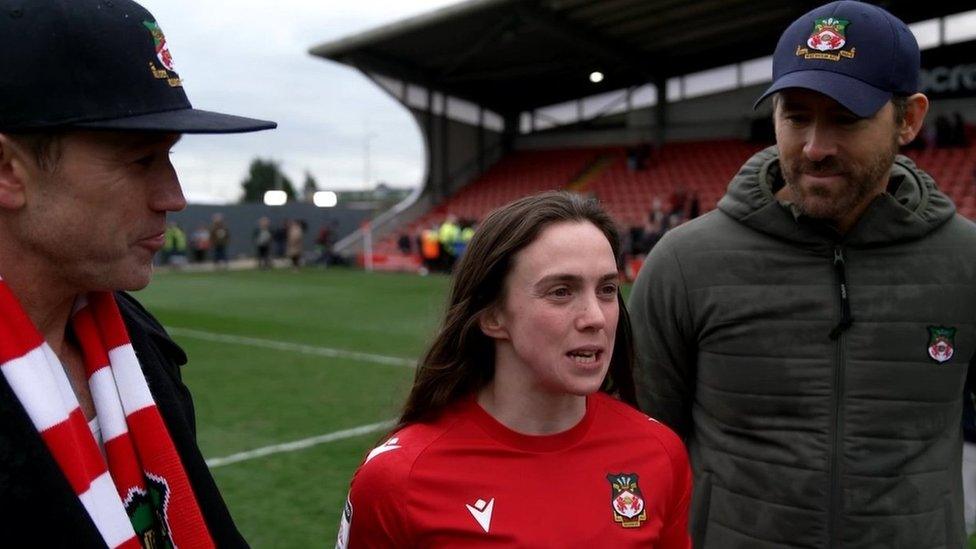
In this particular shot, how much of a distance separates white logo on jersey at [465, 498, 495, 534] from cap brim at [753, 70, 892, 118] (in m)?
1.22

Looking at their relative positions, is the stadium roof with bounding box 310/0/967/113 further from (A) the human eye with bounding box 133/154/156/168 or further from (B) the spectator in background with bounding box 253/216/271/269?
(A) the human eye with bounding box 133/154/156/168

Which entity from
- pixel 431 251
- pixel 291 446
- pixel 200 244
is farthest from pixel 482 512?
pixel 200 244

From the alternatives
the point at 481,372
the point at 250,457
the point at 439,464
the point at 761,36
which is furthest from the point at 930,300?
the point at 761,36

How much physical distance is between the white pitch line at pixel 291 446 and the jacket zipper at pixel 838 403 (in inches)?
157

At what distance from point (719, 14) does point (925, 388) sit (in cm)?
2195

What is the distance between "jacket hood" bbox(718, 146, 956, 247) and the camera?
2.14 meters

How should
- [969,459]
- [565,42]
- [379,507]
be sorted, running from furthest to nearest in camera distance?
[565,42] < [969,459] < [379,507]

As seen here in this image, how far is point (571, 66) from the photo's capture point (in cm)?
2700

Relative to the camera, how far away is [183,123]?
1395 mm

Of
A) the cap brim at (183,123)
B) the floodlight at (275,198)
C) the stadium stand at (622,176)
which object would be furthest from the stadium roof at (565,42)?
the cap brim at (183,123)

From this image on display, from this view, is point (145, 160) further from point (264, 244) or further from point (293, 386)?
point (264, 244)

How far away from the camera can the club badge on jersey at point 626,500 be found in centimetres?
189

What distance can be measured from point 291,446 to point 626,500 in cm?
461

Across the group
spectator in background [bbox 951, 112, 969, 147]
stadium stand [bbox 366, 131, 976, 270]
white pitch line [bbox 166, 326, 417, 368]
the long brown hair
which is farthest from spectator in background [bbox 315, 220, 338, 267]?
the long brown hair
